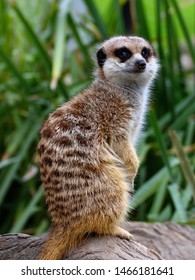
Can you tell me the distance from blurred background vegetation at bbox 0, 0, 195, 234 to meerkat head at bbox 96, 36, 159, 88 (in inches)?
33.6

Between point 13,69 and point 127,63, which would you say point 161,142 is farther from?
point 13,69

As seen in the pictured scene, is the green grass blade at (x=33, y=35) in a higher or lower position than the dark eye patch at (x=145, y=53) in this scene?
higher

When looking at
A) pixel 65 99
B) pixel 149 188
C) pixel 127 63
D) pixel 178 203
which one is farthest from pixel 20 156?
pixel 127 63

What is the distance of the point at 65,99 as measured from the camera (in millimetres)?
3480

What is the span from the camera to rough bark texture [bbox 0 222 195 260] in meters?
1.90

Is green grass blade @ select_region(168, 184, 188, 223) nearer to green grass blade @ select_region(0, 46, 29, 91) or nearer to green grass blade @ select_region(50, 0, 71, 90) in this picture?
green grass blade @ select_region(50, 0, 71, 90)

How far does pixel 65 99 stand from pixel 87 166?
5.16ft

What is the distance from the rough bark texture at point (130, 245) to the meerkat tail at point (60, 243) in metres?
0.03

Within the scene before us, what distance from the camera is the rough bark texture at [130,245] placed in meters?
1.90

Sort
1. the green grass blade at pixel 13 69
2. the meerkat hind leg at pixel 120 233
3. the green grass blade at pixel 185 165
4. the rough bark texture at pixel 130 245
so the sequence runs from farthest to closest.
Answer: the green grass blade at pixel 13 69 → the green grass blade at pixel 185 165 → the meerkat hind leg at pixel 120 233 → the rough bark texture at pixel 130 245

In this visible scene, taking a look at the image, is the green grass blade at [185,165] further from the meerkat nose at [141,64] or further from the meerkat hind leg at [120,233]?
the meerkat hind leg at [120,233]

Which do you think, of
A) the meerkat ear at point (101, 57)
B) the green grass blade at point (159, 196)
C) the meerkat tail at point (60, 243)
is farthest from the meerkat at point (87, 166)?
the green grass blade at point (159, 196)
